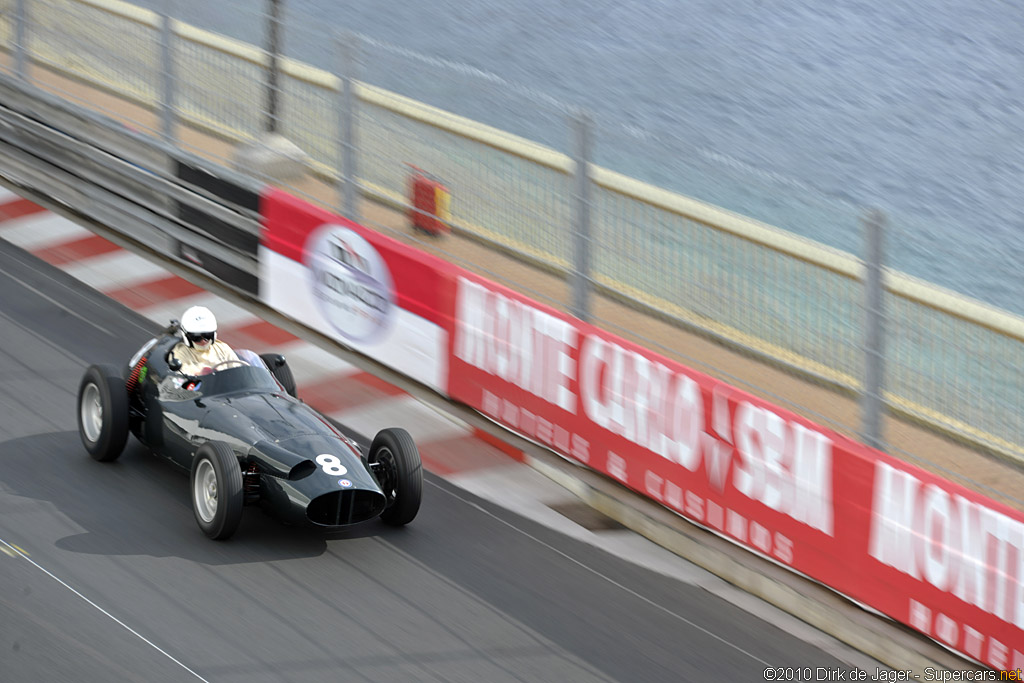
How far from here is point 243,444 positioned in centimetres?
845

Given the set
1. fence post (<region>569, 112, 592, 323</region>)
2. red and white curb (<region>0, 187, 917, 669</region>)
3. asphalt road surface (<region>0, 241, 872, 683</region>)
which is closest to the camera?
asphalt road surface (<region>0, 241, 872, 683</region>)

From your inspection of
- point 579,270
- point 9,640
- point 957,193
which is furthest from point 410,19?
point 9,640

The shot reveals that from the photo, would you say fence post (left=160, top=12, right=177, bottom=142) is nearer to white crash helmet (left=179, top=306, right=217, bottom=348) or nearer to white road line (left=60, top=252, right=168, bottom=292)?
white road line (left=60, top=252, right=168, bottom=292)

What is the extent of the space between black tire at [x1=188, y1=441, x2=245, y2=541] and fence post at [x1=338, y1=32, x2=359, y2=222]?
323 centimetres

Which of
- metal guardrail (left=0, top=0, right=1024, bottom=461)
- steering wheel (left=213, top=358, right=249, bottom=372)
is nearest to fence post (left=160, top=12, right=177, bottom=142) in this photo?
metal guardrail (left=0, top=0, right=1024, bottom=461)

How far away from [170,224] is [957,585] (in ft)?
25.0

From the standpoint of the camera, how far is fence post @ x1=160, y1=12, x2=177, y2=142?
12125 mm

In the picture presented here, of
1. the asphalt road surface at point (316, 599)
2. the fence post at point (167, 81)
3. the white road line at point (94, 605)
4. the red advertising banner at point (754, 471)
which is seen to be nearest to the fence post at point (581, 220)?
the red advertising banner at point (754, 471)

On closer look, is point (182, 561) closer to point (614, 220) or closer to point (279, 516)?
point (279, 516)

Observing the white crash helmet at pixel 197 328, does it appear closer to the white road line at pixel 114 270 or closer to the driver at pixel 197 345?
the driver at pixel 197 345

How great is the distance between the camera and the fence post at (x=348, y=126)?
10594 mm

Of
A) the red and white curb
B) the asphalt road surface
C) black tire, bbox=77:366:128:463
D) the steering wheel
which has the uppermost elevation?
the steering wheel

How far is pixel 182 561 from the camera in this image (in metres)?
8.09

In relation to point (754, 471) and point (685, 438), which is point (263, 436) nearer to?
point (685, 438)
